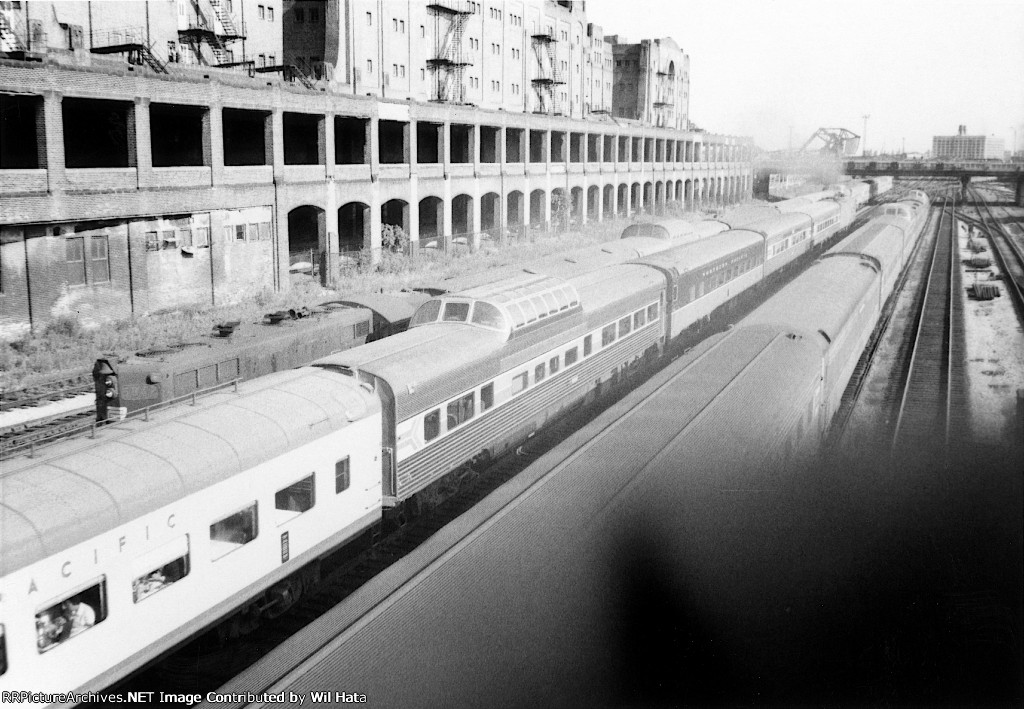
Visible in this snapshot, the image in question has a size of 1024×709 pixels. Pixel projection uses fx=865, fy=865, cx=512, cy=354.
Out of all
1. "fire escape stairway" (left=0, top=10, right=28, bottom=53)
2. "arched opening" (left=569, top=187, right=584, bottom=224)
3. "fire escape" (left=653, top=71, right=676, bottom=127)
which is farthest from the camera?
"fire escape" (left=653, top=71, right=676, bottom=127)

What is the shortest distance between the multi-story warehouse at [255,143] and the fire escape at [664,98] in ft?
87.0

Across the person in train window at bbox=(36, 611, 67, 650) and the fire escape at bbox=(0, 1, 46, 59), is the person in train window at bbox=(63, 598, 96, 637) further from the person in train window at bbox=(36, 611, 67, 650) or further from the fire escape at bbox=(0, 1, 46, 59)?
the fire escape at bbox=(0, 1, 46, 59)

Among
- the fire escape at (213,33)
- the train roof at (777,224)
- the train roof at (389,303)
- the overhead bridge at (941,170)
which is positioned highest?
the fire escape at (213,33)

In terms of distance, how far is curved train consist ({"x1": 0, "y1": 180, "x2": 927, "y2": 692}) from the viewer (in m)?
8.70

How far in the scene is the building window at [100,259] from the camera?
95.7 ft

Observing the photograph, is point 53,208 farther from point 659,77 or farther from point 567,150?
point 659,77

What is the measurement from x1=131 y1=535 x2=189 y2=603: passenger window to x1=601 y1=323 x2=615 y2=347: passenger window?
14.2 metres

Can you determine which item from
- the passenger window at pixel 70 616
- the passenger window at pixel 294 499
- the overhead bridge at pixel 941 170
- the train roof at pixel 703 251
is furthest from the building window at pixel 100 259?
the overhead bridge at pixel 941 170

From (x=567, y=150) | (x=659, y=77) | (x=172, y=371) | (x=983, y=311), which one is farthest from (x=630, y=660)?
(x=659, y=77)

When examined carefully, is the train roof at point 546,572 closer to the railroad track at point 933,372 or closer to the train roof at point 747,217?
the railroad track at point 933,372

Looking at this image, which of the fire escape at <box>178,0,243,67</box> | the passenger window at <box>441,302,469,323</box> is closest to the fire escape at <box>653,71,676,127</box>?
the fire escape at <box>178,0,243,67</box>

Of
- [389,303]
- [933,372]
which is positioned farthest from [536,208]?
[389,303]

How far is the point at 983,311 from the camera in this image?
41.6 m

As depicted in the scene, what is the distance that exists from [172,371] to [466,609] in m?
9.81
